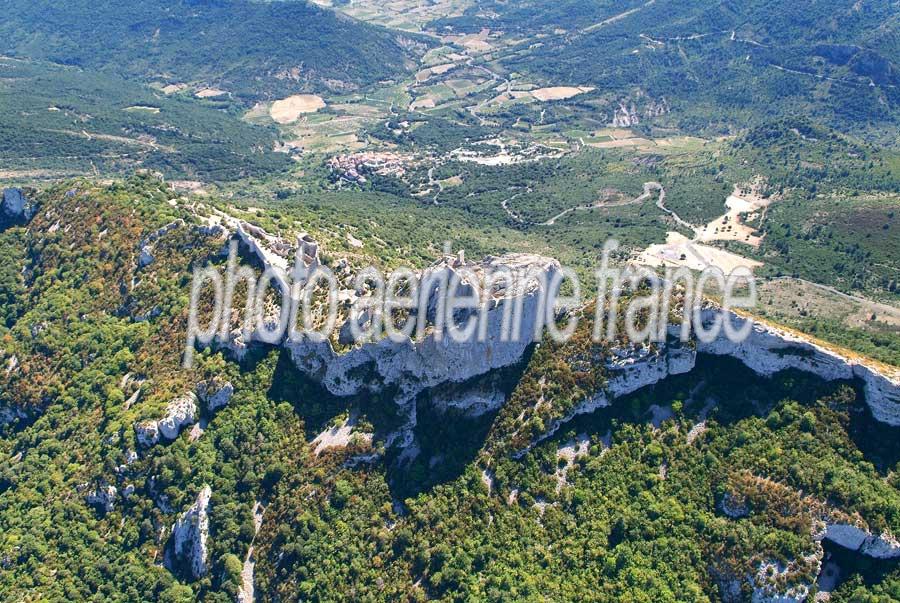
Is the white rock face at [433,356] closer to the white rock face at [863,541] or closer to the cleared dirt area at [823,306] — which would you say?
the white rock face at [863,541]

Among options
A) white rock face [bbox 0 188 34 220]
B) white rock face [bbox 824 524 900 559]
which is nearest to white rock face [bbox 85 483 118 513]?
white rock face [bbox 0 188 34 220]

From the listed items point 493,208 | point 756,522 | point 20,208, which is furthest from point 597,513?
point 493,208

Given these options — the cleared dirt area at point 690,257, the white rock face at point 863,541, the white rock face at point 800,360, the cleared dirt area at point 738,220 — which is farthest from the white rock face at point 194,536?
the cleared dirt area at point 738,220

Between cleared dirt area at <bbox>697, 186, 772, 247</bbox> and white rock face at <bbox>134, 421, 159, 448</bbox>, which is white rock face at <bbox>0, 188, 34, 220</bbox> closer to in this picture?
white rock face at <bbox>134, 421, 159, 448</bbox>

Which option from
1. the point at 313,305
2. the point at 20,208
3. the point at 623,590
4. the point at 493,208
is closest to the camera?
the point at 623,590

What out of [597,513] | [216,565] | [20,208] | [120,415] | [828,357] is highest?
[20,208]

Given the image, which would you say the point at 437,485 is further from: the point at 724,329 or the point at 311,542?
the point at 724,329

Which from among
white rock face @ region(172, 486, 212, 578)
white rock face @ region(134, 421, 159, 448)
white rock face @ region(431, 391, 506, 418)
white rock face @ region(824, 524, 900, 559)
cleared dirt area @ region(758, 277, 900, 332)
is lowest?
white rock face @ region(172, 486, 212, 578)
